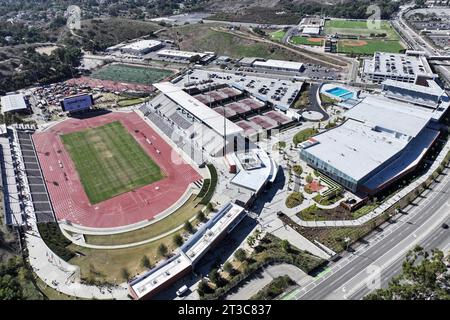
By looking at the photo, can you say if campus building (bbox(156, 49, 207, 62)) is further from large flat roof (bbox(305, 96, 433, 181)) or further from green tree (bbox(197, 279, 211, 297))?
green tree (bbox(197, 279, 211, 297))

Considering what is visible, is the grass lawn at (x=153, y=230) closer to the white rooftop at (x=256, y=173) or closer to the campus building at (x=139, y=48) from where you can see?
the white rooftop at (x=256, y=173)

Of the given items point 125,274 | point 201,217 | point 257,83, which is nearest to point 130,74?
point 257,83

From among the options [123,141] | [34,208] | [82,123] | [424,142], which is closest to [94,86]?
[82,123]

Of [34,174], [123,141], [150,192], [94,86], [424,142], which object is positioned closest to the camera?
[150,192]

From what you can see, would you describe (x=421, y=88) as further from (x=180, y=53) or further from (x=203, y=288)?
(x=180, y=53)

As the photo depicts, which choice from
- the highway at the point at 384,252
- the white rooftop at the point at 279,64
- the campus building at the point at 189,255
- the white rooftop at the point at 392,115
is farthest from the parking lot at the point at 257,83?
the campus building at the point at 189,255

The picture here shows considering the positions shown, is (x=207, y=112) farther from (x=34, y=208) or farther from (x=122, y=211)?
(x=34, y=208)
